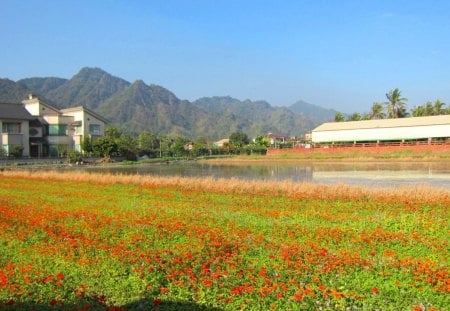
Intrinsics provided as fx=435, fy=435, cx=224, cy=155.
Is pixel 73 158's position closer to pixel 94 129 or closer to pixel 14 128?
pixel 14 128

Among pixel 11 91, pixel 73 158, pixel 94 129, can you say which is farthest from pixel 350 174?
pixel 11 91

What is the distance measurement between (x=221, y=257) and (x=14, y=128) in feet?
209

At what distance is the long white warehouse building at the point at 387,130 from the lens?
237 ft

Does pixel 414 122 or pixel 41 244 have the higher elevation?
pixel 414 122

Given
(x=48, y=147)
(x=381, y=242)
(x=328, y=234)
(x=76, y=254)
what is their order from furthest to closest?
(x=48, y=147) < (x=328, y=234) < (x=381, y=242) < (x=76, y=254)

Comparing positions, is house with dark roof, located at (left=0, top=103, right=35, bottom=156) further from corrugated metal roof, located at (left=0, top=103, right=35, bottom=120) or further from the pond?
the pond

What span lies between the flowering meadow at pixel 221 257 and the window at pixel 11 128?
52.3 metres

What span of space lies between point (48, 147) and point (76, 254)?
65704 mm

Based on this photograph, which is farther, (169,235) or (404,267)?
(169,235)

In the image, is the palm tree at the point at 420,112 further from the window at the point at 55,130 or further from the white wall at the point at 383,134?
the window at the point at 55,130

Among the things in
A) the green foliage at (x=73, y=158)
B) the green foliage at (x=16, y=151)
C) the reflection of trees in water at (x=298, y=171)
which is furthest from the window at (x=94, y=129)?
the reflection of trees in water at (x=298, y=171)

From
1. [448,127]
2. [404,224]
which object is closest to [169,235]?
[404,224]

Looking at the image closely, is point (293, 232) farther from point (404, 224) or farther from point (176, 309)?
point (176, 309)

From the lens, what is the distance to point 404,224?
1212 cm
